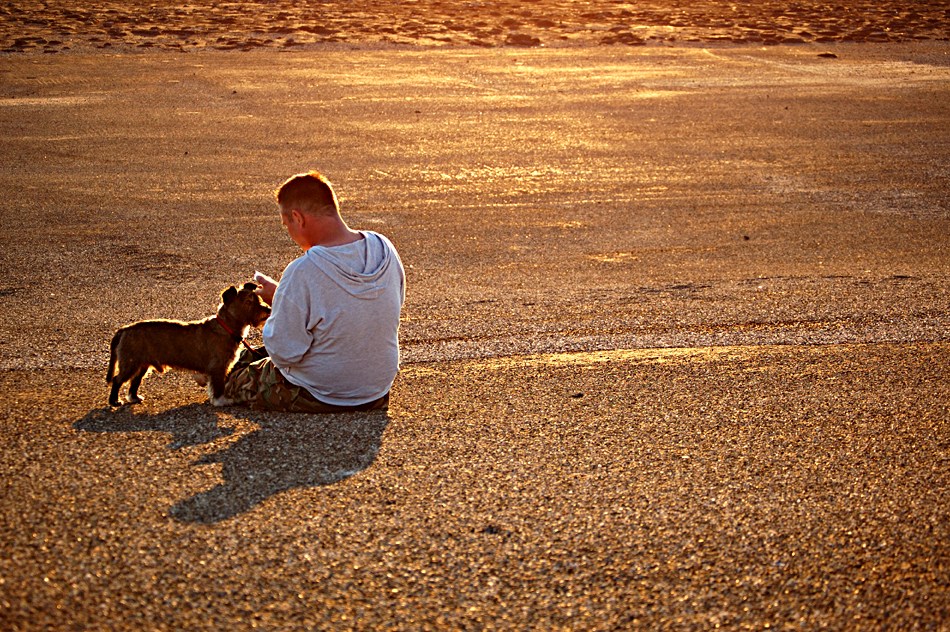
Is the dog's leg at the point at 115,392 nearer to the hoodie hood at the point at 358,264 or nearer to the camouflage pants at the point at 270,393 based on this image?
the camouflage pants at the point at 270,393

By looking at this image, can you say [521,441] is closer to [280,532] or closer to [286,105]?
[280,532]

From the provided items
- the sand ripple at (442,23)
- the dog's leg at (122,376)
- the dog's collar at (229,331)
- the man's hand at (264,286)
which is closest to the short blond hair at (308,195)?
the man's hand at (264,286)

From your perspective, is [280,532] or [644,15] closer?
[280,532]

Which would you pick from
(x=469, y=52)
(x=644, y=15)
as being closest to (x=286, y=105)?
(x=469, y=52)

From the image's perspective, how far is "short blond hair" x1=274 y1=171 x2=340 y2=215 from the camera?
240 inches

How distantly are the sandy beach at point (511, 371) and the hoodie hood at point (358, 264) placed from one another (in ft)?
2.51

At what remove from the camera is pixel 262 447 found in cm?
582

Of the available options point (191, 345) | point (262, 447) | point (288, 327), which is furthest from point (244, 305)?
point (262, 447)

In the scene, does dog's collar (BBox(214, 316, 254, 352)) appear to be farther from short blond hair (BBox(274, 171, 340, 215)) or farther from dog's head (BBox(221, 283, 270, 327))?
short blond hair (BBox(274, 171, 340, 215))

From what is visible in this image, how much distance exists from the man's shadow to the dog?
20cm

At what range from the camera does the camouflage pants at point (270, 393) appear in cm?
639

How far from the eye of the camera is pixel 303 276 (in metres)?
6.09

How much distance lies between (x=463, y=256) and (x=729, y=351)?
3993mm

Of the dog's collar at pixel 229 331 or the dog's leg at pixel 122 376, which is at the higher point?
the dog's collar at pixel 229 331
